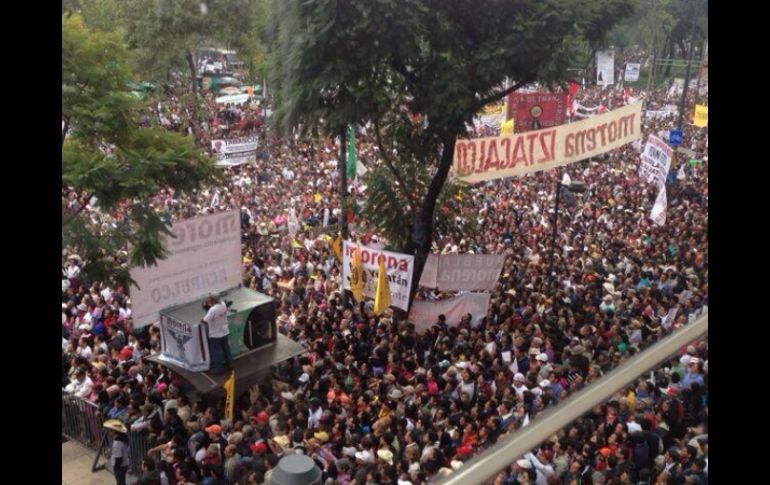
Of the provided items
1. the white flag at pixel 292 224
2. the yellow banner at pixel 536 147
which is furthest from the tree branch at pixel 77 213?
the white flag at pixel 292 224

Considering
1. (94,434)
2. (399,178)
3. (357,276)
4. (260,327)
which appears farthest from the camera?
(399,178)

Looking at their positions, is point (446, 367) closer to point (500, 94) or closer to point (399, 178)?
point (399, 178)

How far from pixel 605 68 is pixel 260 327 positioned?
129 feet

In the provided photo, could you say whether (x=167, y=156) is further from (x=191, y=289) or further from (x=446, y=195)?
(x=446, y=195)

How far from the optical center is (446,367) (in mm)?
10000

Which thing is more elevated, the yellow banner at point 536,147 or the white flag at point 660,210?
the yellow banner at point 536,147

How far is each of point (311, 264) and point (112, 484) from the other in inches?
270

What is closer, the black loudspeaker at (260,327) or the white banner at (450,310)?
the black loudspeaker at (260,327)

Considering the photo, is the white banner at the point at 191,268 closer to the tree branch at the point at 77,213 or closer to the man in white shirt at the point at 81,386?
the man in white shirt at the point at 81,386

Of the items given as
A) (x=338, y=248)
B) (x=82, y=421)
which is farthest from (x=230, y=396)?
(x=338, y=248)

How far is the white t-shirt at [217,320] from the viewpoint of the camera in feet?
31.9

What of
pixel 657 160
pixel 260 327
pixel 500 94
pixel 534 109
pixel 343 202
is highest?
pixel 500 94

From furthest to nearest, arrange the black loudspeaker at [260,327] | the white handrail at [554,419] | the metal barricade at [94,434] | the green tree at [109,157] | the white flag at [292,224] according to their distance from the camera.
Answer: the white flag at [292,224], the black loudspeaker at [260,327], the metal barricade at [94,434], the green tree at [109,157], the white handrail at [554,419]

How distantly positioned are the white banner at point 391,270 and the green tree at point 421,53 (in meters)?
2.08
